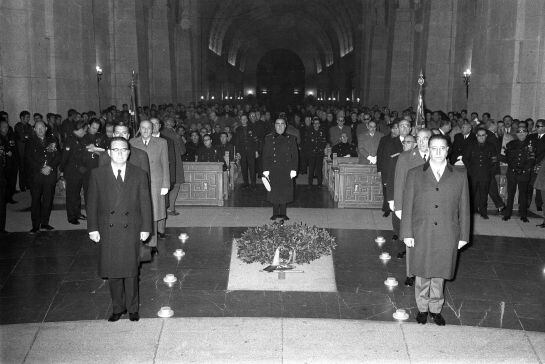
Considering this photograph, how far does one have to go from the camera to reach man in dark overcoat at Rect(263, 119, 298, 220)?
10.9 meters

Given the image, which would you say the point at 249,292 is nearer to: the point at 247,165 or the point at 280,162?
the point at 280,162

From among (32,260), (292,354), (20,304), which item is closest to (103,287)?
(20,304)

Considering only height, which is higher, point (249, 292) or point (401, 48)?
point (401, 48)

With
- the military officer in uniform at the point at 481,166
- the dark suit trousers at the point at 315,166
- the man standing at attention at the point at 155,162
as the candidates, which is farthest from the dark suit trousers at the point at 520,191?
the man standing at attention at the point at 155,162

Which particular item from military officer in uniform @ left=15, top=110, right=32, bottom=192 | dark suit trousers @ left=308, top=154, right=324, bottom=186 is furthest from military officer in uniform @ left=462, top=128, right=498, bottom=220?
military officer in uniform @ left=15, top=110, right=32, bottom=192

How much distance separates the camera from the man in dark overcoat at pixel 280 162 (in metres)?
10.9

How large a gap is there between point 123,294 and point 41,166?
4452mm

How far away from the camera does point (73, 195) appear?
423 inches

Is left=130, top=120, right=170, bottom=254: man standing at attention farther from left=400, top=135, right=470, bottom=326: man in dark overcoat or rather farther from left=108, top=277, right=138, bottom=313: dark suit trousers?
left=400, top=135, right=470, bottom=326: man in dark overcoat

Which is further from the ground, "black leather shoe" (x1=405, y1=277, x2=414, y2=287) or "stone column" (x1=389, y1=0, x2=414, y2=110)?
"stone column" (x1=389, y1=0, x2=414, y2=110)

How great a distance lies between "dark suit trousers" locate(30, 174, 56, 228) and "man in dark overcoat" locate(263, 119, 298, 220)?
3718 millimetres

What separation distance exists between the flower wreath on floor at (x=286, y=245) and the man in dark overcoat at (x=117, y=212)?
218 cm

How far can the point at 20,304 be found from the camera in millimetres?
7004

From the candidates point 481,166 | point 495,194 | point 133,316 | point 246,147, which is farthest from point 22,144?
point 495,194
